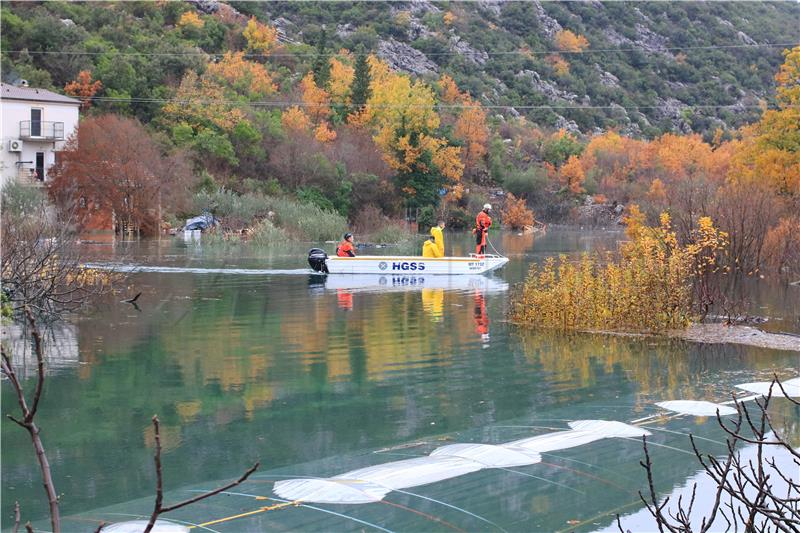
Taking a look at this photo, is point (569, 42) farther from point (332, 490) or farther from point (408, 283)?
point (332, 490)

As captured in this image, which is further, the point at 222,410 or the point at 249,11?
the point at 249,11

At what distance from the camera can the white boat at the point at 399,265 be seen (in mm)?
29234

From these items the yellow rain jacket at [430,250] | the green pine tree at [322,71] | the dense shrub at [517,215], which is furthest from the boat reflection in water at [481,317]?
the green pine tree at [322,71]

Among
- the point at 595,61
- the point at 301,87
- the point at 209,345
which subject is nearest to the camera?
the point at 209,345

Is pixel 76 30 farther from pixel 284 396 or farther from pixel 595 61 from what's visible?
pixel 595 61

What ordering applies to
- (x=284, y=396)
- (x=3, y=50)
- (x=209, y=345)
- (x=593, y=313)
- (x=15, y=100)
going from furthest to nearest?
(x=3, y=50), (x=15, y=100), (x=593, y=313), (x=209, y=345), (x=284, y=396)

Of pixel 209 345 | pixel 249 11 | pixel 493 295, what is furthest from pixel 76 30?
pixel 209 345

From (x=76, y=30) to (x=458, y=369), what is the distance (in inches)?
2376

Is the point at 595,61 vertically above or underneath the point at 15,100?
above

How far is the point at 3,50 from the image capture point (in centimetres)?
6619

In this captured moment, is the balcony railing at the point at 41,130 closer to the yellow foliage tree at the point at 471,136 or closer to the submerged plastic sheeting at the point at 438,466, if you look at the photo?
the yellow foliage tree at the point at 471,136

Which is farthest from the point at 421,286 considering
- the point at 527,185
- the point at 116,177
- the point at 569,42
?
the point at 569,42

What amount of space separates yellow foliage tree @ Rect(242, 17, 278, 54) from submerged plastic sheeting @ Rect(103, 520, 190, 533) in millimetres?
83192

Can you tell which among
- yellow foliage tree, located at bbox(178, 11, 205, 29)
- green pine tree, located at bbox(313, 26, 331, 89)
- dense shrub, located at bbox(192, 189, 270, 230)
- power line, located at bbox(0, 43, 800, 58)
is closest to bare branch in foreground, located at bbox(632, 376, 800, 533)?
dense shrub, located at bbox(192, 189, 270, 230)
